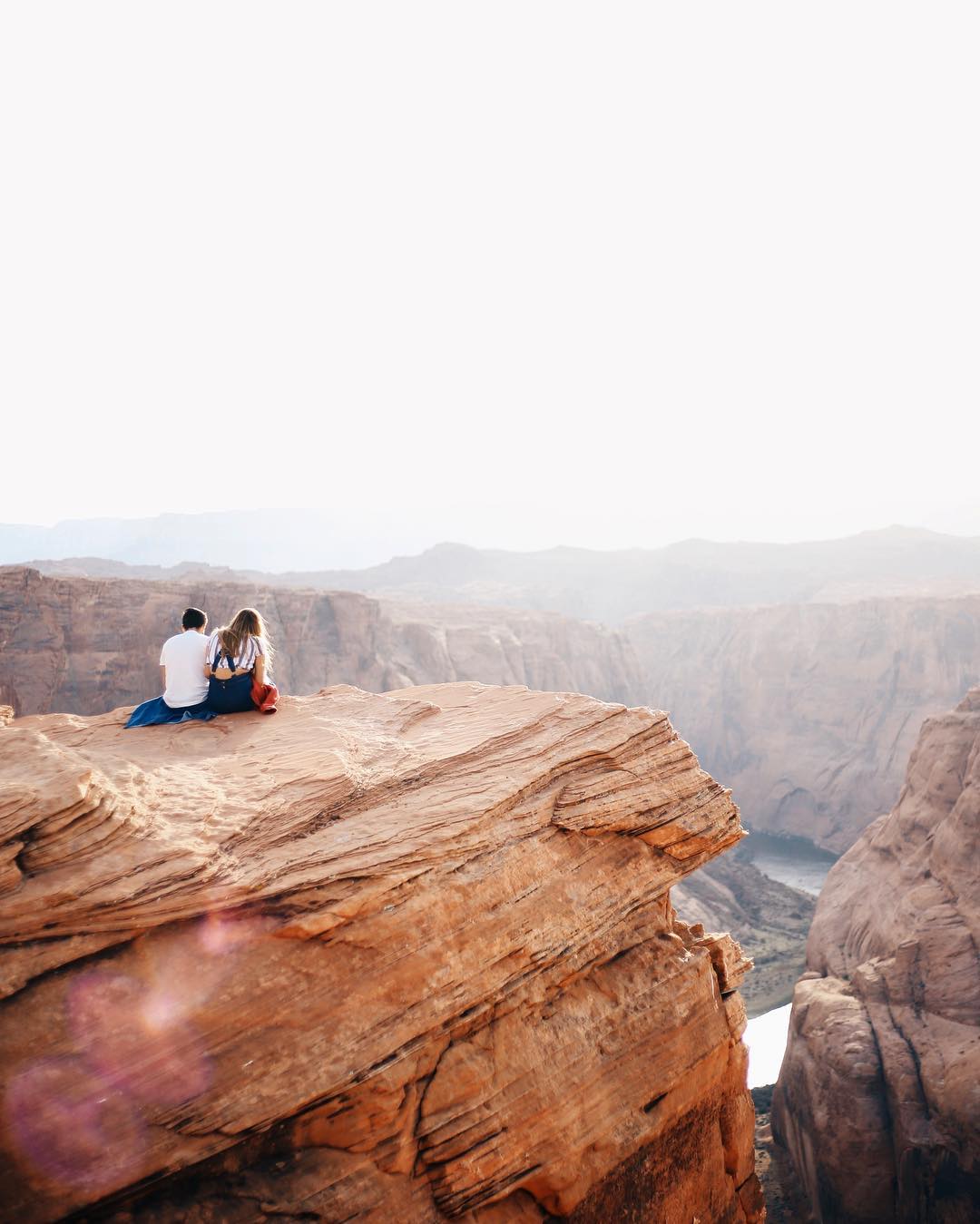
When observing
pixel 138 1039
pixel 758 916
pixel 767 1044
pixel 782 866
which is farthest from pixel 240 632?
pixel 782 866

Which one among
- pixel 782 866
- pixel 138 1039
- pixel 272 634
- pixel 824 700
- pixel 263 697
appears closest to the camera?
pixel 138 1039

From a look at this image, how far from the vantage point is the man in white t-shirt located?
7844 millimetres

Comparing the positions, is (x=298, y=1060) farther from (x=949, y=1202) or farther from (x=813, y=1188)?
(x=813, y=1188)

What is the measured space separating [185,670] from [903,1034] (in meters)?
16.5

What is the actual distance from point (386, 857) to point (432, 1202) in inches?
98.9

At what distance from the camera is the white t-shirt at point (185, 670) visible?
7.85m

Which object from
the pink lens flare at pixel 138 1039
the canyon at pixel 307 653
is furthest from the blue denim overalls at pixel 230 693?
the canyon at pixel 307 653

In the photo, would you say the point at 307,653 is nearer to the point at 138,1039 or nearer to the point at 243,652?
the point at 243,652

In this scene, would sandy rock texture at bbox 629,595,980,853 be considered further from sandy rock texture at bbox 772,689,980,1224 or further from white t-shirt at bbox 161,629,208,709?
white t-shirt at bbox 161,629,208,709

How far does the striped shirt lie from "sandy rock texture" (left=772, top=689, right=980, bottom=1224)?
15.1m

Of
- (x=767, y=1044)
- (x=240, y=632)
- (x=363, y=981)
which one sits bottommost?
(x=767, y=1044)

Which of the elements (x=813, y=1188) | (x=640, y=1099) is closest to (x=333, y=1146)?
(x=640, y=1099)

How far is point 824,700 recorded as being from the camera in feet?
187

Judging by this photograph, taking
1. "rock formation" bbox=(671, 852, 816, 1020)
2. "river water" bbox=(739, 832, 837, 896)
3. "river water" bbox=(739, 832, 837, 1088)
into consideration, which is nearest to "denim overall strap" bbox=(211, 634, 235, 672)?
"river water" bbox=(739, 832, 837, 1088)
